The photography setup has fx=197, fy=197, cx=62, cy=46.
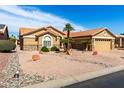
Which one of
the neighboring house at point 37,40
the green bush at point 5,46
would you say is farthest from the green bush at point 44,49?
the green bush at point 5,46

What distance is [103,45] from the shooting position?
37875mm

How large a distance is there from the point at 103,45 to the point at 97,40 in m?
2.14

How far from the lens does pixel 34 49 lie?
35.6 metres

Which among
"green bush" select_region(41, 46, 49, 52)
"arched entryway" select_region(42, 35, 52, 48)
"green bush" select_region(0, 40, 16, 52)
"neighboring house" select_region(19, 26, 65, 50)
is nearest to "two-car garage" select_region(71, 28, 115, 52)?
"neighboring house" select_region(19, 26, 65, 50)

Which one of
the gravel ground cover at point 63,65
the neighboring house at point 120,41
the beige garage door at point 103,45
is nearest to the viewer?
the gravel ground cover at point 63,65

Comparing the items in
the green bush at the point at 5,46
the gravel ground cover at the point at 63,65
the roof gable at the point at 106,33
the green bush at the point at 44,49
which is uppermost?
the roof gable at the point at 106,33

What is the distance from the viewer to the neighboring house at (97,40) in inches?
1405

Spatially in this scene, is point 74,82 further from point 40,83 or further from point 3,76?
point 3,76

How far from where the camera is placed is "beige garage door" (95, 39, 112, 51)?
120ft

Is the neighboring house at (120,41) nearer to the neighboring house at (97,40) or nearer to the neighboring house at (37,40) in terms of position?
the neighboring house at (97,40)

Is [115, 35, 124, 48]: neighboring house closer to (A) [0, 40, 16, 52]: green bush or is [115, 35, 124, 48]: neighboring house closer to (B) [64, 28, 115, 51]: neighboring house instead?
(B) [64, 28, 115, 51]: neighboring house

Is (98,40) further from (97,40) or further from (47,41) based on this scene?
(47,41)
